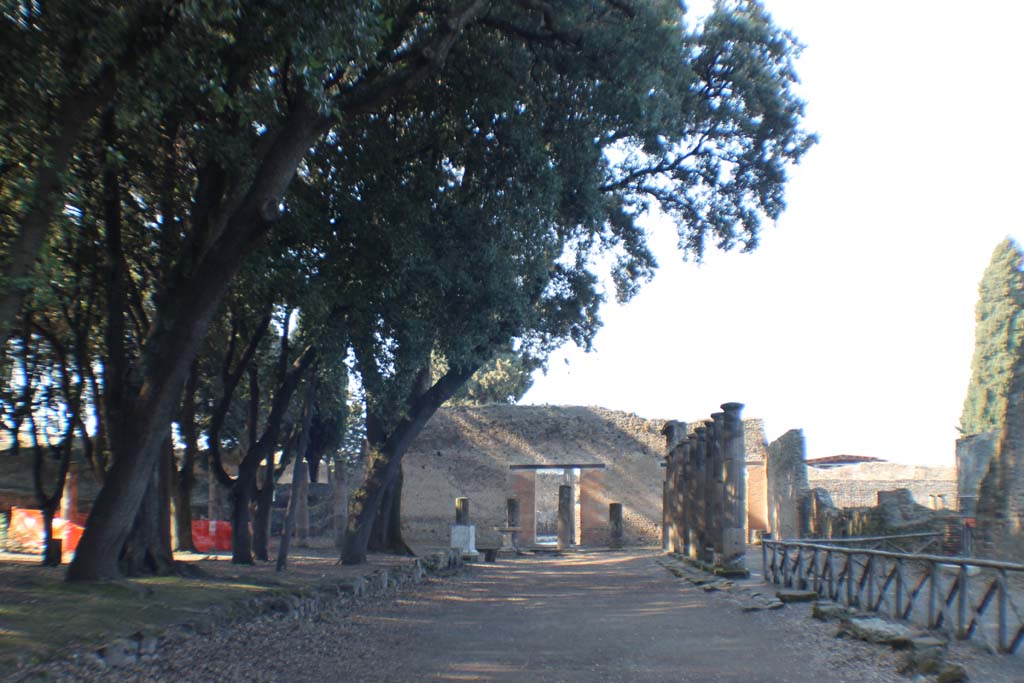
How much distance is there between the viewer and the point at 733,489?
1858 cm

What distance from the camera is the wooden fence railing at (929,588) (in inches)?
314

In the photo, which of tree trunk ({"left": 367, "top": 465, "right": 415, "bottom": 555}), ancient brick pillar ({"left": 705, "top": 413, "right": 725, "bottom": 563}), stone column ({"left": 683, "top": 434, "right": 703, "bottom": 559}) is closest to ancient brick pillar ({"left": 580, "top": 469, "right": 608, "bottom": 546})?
stone column ({"left": 683, "top": 434, "right": 703, "bottom": 559})

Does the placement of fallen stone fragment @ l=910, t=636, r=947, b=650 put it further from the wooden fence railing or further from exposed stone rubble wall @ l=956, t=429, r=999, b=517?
exposed stone rubble wall @ l=956, t=429, r=999, b=517

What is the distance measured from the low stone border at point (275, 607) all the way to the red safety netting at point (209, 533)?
7.73 meters

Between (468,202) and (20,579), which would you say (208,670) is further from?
(468,202)

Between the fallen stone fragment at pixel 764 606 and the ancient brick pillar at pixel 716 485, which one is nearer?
the fallen stone fragment at pixel 764 606

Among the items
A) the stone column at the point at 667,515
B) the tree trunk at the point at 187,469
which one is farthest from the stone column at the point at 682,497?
the tree trunk at the point at 187,469

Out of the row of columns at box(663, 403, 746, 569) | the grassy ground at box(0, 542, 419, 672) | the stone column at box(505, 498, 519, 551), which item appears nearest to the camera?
the grassy ground at box(0, 542, 419, 672)

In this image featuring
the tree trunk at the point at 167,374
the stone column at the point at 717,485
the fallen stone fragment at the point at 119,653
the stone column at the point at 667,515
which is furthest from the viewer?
the stone column at the point at 667,515

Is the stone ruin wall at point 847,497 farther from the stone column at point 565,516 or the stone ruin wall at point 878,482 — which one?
the stone column at point 565,516

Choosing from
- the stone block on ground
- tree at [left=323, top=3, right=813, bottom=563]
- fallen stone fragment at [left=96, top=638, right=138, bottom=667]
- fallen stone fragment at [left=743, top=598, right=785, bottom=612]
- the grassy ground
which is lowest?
fallen stone fragment at [left=743, top=598, right=785, bottom=612]

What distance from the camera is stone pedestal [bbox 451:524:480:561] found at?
24.6 meters

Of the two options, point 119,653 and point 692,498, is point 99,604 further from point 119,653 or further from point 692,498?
point 692,498

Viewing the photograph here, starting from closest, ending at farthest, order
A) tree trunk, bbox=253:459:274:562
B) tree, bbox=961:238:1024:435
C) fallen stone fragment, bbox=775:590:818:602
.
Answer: fallen stone fragment, bbox=775:590:818:602 → tree trunk, bbox=253:459:274:562 → tree, bbox=961:238:1024:435
